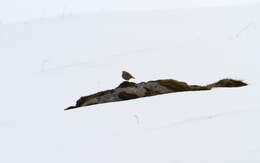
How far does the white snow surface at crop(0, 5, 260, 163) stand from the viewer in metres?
2.83

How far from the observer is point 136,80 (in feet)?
20.8

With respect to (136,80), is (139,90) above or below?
below

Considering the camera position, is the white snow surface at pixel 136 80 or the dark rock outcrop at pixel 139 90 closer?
the white snow surface at pixel 136 80

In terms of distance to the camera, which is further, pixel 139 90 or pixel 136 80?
pixel 136 80

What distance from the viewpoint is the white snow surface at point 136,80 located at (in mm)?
2832

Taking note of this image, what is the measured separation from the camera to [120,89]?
4285 millimetres

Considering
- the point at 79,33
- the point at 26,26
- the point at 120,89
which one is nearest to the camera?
the point at 120,89

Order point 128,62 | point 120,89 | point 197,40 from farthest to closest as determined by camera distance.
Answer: point 197,40 < point 128,62 < point 120,89

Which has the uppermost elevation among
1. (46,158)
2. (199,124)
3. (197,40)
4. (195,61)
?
(197,40)

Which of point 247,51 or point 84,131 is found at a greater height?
point 247,51

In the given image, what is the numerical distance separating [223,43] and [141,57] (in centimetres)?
150

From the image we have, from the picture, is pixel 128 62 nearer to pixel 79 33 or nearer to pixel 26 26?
pixel 79 33

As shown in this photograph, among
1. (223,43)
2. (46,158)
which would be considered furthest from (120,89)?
(223,43)

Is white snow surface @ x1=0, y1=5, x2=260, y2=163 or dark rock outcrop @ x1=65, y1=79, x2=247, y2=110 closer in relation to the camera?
white snow surface @ x1=0, y1=5, x2=260, y2=163
